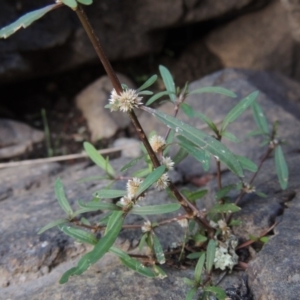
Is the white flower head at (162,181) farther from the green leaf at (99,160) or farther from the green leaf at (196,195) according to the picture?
the green leaf at (99,160)

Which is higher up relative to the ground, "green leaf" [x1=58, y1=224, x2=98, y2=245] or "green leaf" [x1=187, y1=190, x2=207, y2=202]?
"green leaf" [x1=58, y1=224, x2=98, y2=245]

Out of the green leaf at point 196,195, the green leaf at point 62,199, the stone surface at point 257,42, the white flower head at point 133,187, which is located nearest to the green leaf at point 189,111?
the green leaf at point 196,195

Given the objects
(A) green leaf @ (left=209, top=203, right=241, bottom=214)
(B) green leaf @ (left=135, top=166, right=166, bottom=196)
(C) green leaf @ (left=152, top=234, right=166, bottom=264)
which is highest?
(B) green leaf @ (left=135, top=166, right=166, bottom=196)

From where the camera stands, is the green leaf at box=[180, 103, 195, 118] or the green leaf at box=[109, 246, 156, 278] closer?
the green leaf at box=[109, 246, 156, 278]

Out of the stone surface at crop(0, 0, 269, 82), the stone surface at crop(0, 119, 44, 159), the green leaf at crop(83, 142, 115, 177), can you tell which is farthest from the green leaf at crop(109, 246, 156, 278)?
the stone surface at crop(0, 0, 269, 82)

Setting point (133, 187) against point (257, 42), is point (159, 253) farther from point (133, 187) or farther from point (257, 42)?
point (257, 42)

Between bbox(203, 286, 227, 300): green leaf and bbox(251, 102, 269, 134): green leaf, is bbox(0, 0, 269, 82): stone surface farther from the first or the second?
bbox(203, 286, 227, 300): green leaf

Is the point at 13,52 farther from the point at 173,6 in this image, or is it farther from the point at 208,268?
the point at 208,268
